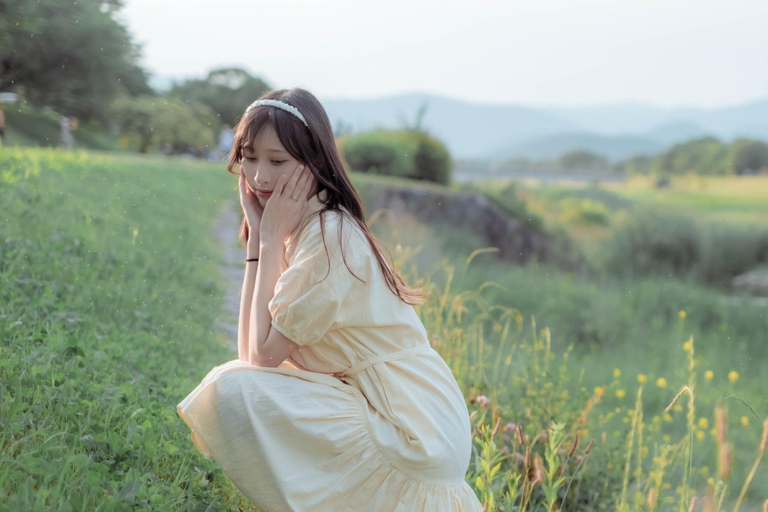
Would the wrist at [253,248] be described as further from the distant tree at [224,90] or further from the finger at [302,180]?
the distant tree at [224,90]

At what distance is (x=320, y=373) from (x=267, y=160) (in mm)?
691

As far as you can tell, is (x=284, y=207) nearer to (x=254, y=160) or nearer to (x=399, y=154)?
(x=254, y=160)

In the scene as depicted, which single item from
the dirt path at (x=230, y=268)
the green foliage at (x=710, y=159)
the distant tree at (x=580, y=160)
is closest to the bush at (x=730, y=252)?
the green foliage at (x=710, y=159)

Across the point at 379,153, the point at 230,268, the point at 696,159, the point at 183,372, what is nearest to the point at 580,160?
the point at 696,159

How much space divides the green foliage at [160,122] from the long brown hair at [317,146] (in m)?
5.49

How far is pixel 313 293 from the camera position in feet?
6.72

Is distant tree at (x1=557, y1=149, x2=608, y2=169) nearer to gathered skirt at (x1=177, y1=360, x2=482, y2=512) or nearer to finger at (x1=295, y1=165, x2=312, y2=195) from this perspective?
finger at (x1=295, y1=165, x2=312, y2=195)

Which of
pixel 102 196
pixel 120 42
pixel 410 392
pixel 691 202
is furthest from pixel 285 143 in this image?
pixel 691 202

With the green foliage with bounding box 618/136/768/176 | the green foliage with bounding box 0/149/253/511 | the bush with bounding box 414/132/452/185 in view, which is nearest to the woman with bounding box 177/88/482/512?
the green foliage with bounding box 0/149/253/511

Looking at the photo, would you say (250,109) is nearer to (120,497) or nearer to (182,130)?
(120,497)

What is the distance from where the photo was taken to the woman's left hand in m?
2.26

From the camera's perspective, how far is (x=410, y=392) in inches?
83.4

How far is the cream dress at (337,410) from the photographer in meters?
1.99

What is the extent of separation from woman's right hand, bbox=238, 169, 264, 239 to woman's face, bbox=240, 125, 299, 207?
140 millimetres
